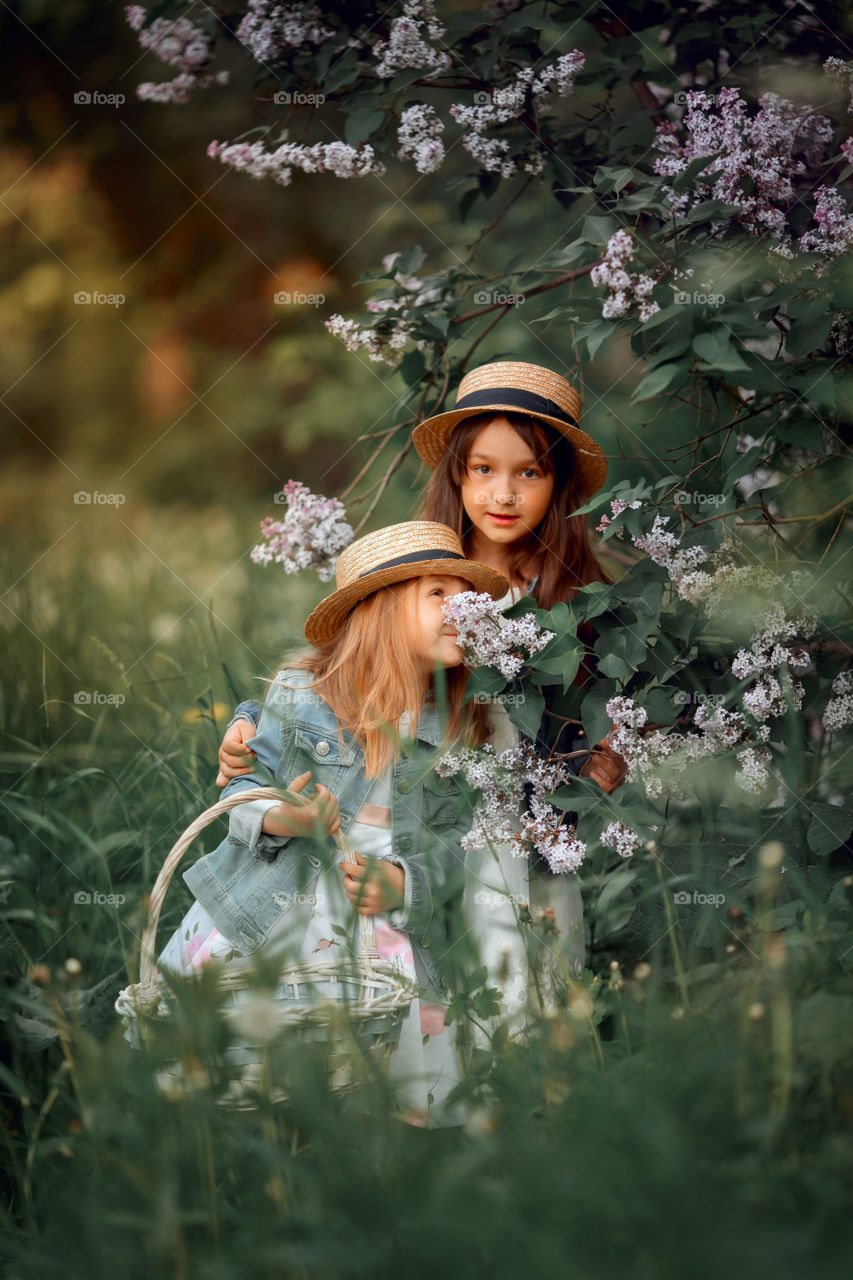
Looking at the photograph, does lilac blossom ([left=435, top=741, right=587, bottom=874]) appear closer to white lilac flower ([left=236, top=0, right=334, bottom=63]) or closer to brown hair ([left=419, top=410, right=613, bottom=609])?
brown hair ([left=419, top=410, right=613, bottom=609])

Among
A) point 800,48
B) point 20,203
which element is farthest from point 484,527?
point 20,203

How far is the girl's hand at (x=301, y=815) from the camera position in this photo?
1569 millimetres

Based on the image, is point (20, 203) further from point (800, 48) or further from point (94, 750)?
point (800, 48)

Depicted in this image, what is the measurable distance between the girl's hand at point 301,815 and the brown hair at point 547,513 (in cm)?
64

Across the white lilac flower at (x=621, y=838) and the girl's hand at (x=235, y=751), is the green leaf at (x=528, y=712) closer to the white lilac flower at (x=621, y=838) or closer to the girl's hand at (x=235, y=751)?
the white lilac flower at (x=621, y=838)

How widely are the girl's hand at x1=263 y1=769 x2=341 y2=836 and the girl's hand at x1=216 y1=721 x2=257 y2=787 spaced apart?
0.36ft

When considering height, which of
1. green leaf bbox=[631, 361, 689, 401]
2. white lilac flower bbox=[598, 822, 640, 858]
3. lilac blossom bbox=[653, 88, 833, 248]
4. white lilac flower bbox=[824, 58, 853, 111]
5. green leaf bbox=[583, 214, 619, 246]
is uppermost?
white lilac flower bbox=[824, 58, 853, 111]

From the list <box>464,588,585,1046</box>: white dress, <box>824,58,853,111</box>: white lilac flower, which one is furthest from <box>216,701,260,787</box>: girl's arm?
<box>824,58,853,111</box>: white lilac flower

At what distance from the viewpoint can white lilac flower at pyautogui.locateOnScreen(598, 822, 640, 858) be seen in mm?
1665

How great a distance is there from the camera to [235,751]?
5.94 feet

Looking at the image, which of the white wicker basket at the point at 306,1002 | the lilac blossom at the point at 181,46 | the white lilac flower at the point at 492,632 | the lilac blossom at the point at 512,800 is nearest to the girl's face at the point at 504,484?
the white lilac flower at the point at 492,632

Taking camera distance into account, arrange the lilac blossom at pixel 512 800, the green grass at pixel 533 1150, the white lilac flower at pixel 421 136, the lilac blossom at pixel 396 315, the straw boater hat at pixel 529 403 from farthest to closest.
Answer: the lilac blossom at pixel 396 315
the white lilac flower at pixel 421 136
the straw boater hat at pixel 529 403
the lilac blossom at pixel 512 800
the green grass at pixel 533 1150

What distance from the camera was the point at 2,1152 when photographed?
5.56 feet

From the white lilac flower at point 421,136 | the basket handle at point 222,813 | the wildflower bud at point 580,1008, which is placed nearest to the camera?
the wildflower bud at point 580,1008
